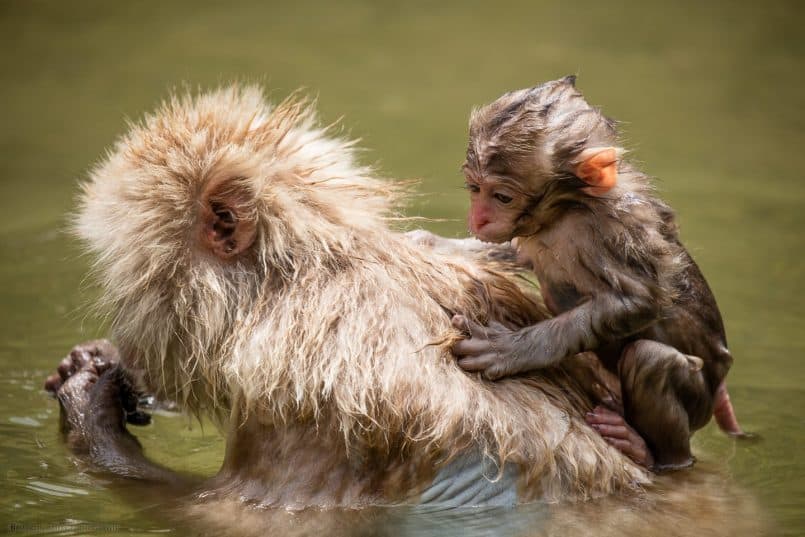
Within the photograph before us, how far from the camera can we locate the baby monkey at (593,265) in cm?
471

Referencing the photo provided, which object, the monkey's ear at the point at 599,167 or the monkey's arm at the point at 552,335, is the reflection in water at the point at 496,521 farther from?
the monkey's ear at the point at 599,167

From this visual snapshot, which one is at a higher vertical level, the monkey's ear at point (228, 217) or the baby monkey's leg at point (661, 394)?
the monkey's ear at point (228, 217)

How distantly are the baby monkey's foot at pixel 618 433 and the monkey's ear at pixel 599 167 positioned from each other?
87 cm

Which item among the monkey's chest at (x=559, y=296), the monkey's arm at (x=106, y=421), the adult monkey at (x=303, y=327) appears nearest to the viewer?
the adult monkey at (x=303, y=327)

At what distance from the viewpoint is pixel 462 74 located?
11.9 meters

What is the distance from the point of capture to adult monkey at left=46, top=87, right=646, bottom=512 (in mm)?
4543

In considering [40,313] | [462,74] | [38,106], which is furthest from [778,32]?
[40,313]

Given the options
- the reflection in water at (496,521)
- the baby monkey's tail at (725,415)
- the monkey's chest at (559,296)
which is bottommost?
the reflection in water at (496,521)

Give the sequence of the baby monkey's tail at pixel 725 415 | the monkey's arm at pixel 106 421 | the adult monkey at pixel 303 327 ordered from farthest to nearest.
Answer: the baby monkey's tail at pixel 725 415 < the monkey's arm at pixel 106 421 < the adult monkey at pixel 303 327

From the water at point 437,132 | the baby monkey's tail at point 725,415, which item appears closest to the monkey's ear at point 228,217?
the water at point 437,132

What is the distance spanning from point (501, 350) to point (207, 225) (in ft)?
3.94

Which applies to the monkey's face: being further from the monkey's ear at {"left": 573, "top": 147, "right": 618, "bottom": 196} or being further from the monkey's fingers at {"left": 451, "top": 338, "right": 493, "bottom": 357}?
the monkey's fingers at {"left": 451, "top": 338, "right": 493, "bottom": 357}

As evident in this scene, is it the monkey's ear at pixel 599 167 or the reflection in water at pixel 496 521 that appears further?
the monkey's ear at pixel 599 167

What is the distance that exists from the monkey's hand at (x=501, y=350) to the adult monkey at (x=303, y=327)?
0.20 ft
